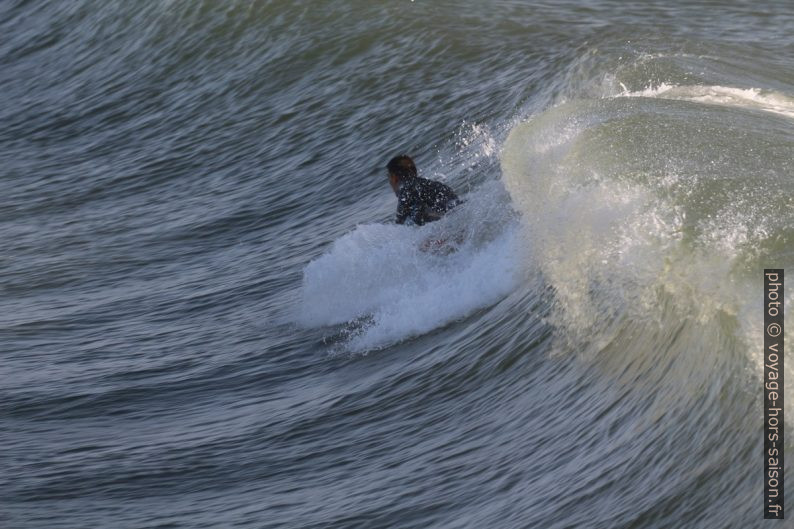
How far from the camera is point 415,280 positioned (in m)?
11.0

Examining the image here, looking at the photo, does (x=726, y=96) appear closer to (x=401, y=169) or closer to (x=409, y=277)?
(x=401, y=169)

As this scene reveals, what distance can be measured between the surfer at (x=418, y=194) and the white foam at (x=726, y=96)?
247 centimetres

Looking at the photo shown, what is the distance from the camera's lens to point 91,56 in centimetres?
2308

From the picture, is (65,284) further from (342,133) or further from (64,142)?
(64,142)

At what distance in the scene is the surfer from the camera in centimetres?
1101

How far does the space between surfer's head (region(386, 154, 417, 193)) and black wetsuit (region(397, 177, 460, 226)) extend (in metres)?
0.04

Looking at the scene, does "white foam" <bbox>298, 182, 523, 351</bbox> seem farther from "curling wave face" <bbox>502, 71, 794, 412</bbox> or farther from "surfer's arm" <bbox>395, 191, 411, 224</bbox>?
"curling wave face" <bbox>502, 71, 794, 412</bbox>

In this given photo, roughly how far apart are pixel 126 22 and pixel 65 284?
1024cm

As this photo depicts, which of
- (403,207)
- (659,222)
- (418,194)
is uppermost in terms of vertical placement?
(659,222)

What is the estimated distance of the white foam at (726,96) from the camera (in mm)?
12055

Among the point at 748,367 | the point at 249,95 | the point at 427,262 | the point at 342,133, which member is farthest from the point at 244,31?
the point at 748,367

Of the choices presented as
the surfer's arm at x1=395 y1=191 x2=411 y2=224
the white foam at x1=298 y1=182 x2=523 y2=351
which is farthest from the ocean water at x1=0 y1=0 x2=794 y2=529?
the surfer's arm at x1=395 y1=191 x2=411 y2=224

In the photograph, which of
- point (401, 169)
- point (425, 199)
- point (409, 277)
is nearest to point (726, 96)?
point (425, 199)

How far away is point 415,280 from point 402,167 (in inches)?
34.9
